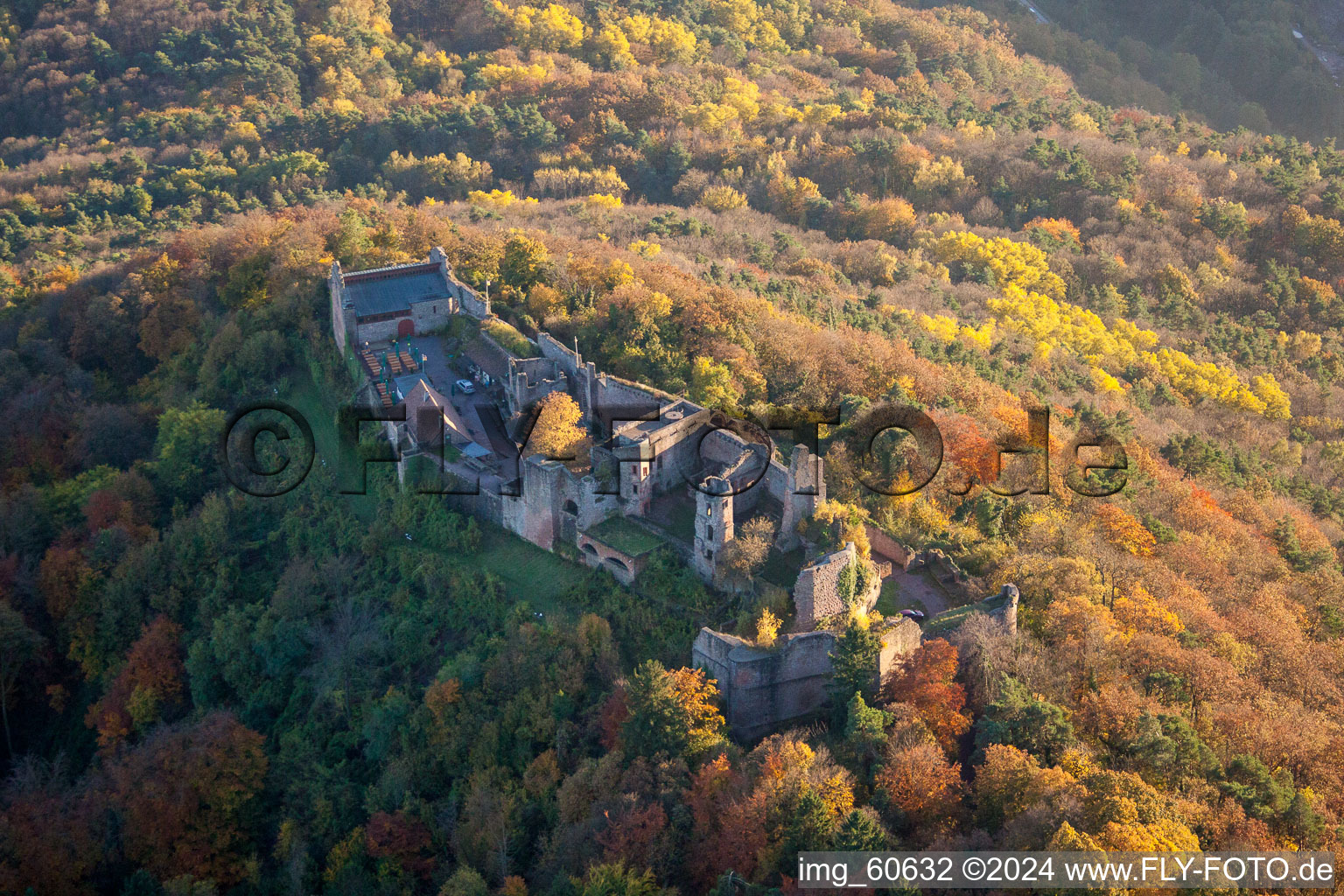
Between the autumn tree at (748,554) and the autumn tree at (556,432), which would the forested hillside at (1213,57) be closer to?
the autumn tree at (556,432)

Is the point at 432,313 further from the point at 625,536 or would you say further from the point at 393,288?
Answer: the point at 625,536

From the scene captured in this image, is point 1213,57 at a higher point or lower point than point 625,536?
higher

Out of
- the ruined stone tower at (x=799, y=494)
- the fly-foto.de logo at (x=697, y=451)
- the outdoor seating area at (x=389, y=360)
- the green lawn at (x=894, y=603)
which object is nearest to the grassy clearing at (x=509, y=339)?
the fly-foto.de logo at (x=697, y=451)

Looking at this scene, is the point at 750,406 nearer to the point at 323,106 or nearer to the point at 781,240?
the point at 781,240

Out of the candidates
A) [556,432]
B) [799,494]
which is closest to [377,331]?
[556,432]

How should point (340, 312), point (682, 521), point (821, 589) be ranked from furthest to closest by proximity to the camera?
point (340, 312) < point (682, 521) < point (821, 589)

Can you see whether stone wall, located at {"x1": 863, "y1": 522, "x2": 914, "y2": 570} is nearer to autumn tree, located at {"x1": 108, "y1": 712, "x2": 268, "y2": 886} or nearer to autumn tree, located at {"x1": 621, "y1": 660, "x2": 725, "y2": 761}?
autumn tree, located at {"x1": 621, "y1": 660, "x2": 725, "y2": 761}

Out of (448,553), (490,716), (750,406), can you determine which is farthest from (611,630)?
(750,406)

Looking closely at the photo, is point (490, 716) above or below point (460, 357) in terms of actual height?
below
